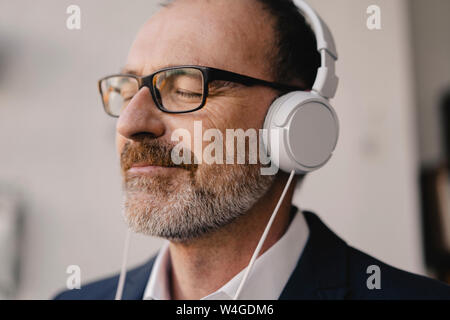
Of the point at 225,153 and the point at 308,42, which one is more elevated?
the point at 308,42

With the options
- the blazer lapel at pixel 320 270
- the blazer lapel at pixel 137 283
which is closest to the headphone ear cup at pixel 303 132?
the blazer lapel at pixel 320 270

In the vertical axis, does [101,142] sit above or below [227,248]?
above

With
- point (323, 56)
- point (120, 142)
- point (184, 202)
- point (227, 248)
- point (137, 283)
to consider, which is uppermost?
point (323, 56)

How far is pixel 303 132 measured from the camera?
0.59 meters

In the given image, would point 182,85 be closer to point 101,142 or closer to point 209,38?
point 209,38

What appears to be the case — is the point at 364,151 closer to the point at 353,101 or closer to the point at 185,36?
the point at 353,101

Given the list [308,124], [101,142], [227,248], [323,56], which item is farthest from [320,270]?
[101,142]

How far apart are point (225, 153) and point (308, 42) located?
1.09 ft

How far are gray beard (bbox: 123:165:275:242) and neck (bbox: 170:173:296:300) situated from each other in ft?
0.15

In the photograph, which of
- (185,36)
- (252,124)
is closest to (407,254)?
(252,124)

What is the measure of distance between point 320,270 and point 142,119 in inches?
17.2

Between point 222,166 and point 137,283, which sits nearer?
point 222,166
